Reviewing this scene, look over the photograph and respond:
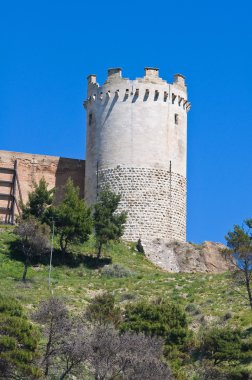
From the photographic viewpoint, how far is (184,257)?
144 ft

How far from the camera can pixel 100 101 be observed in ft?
151

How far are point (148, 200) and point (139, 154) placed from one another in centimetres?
195

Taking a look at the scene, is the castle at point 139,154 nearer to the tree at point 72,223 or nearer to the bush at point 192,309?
the tree at point 72,223

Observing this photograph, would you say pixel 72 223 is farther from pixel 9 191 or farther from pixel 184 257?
pixel 9 191

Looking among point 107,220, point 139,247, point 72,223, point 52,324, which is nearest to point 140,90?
point 139,247

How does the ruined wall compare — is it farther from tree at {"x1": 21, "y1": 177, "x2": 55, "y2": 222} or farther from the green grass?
the green grass

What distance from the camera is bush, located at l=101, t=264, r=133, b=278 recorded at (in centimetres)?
3866

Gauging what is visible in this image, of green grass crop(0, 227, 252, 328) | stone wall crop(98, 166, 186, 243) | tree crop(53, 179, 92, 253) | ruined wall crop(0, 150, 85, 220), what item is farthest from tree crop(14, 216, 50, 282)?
ruined wall crop(0, 150, 85, 220)

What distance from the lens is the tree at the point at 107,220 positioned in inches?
1590

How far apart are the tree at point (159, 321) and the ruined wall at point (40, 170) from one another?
638 inches

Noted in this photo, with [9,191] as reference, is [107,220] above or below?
below

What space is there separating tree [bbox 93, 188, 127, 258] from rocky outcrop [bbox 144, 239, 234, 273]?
1.91m

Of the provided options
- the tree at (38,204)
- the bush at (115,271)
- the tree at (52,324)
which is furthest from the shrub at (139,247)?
the tree at (52,324)

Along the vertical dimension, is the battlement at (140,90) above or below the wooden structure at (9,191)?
above
